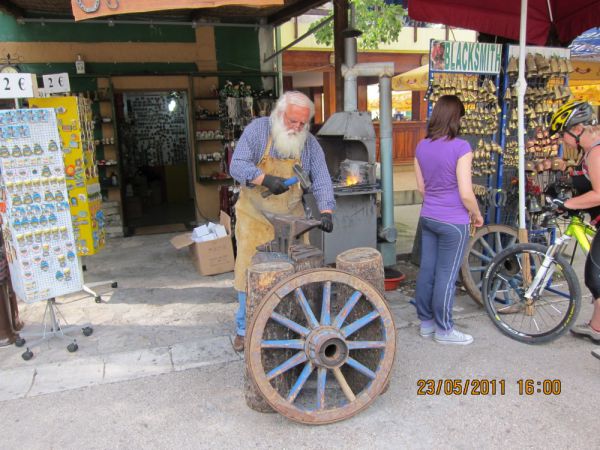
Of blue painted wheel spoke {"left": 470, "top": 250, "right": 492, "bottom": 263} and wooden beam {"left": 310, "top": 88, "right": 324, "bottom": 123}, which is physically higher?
wooden beam {"left": 310, "top": 88, "right": 324, "bottom": 123}

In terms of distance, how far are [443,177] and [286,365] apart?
1.75 meters

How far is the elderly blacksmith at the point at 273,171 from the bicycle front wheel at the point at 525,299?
1.53 metres

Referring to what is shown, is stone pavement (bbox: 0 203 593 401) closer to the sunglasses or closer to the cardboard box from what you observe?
the cardboard box

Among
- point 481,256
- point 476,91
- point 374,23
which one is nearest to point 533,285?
point 481,256

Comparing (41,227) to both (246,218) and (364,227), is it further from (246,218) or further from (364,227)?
(364,227)

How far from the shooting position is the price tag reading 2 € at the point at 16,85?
363 centimetres

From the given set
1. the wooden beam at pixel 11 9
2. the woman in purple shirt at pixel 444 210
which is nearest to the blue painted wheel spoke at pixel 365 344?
the woman in purple shirt at pixel 444 210

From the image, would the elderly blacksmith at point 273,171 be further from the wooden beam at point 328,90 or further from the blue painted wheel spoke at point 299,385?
the wooden beam at point 328,90

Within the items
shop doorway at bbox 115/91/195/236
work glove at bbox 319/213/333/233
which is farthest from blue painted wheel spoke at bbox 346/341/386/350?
shop doorway at bbox 115/91/195/236

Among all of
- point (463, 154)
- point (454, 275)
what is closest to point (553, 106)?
point (463, 154)

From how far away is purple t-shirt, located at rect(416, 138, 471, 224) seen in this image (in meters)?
3.44

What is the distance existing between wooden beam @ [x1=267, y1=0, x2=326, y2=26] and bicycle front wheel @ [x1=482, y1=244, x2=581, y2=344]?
4.60m

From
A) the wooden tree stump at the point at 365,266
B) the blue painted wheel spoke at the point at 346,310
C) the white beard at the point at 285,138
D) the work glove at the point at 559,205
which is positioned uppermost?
the white beard at the point at 285,138

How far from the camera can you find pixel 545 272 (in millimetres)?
3736
